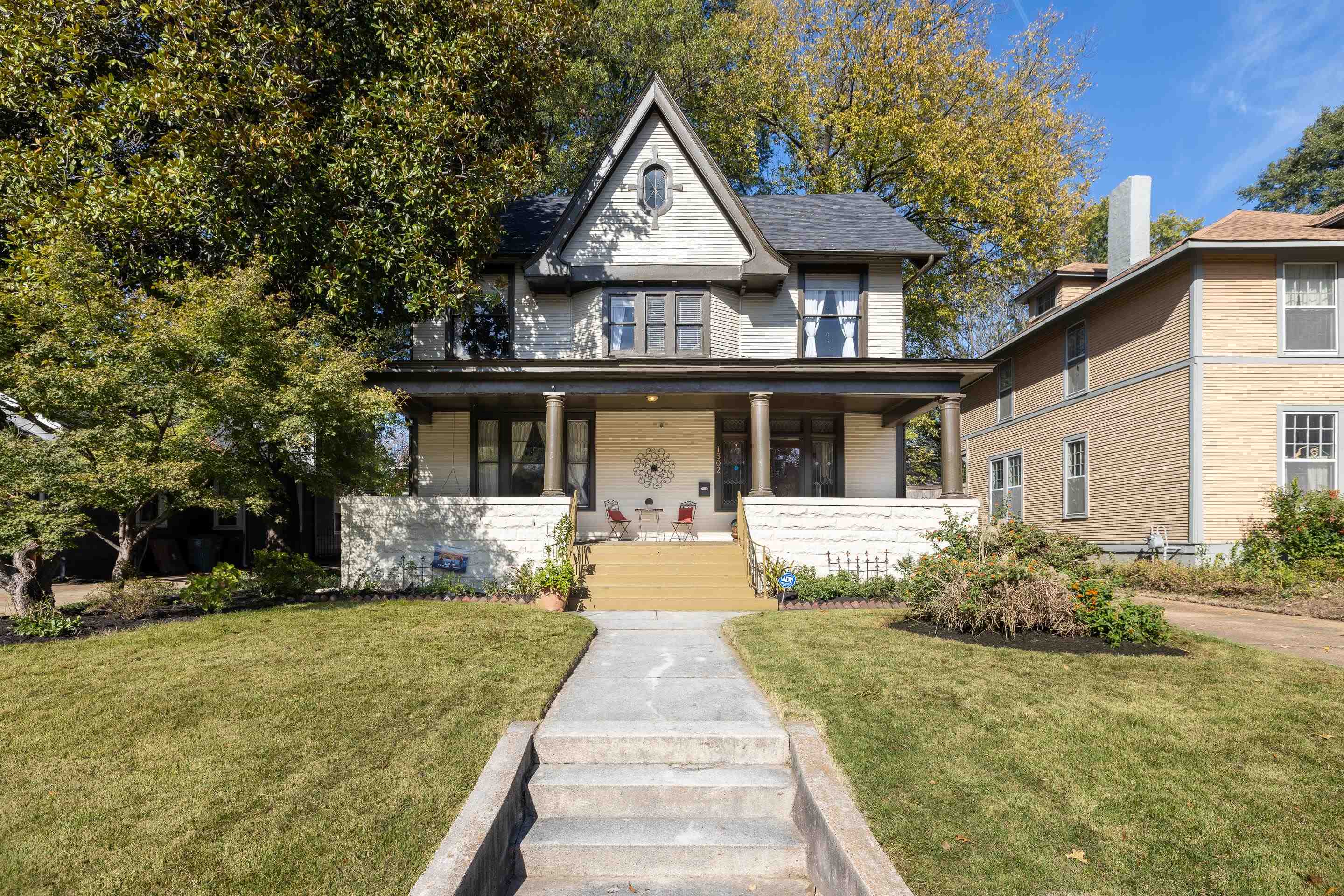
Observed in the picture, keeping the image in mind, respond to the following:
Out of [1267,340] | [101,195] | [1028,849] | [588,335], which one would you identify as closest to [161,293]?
[101,195]

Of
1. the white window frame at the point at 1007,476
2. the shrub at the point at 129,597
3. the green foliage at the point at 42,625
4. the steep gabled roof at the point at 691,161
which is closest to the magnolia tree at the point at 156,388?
the shrub at the point at 129,597

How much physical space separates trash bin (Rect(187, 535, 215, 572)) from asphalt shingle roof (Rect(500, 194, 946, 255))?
998cm

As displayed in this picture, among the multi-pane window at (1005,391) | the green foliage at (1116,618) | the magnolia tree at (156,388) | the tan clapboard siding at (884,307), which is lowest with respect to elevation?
the green foliage at (1116,618)

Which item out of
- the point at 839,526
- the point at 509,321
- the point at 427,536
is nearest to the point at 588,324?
the point at 509,321

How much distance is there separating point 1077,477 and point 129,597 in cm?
1970

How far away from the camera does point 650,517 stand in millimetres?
15930

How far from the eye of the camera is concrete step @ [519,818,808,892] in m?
4.06

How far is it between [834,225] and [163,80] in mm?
13147

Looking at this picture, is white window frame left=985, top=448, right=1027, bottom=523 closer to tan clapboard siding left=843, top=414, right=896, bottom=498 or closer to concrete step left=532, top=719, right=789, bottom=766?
tan clapboard siding left=843, top=414, right=896, bottom=498

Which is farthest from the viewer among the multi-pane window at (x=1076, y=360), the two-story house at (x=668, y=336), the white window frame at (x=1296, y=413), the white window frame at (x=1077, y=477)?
the multi-pane window at (x=1076, y=360)

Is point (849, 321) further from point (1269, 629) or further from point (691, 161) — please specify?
point (1269, 629)

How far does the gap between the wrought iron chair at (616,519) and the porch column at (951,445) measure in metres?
6.43

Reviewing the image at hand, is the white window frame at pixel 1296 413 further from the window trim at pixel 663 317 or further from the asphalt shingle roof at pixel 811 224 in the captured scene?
the window trim at pixel 663 317

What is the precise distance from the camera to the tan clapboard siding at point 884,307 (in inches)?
624
